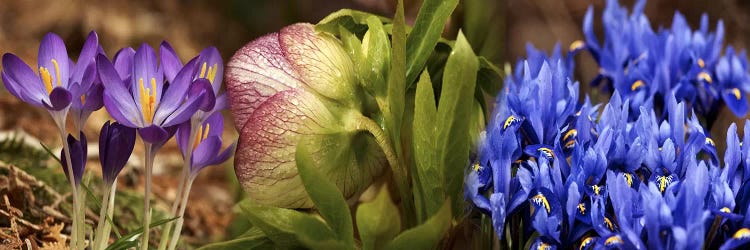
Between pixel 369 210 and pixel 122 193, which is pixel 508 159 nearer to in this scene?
pixel 369 210

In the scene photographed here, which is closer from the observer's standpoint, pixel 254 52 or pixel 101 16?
pixel 254 52

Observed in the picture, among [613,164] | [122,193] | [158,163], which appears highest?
[613,164]

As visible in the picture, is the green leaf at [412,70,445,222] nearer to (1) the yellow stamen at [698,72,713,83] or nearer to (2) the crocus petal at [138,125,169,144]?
(2) the crocus petal at [138,125,169,144]

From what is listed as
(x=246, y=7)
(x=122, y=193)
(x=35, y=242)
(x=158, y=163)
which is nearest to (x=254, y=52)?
(x=35, y=242)

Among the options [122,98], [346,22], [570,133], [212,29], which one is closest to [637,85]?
[570,133]

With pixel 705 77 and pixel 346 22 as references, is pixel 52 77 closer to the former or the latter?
pixel 346 22

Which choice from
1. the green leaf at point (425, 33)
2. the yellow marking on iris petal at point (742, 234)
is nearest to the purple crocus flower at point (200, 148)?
the green leaf at point (425, 33)

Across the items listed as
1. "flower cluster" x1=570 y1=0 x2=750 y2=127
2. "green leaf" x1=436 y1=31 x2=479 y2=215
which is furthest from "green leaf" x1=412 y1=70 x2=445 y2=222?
"flower cluster" x1=570 y1=0 x2=750 y2=127
